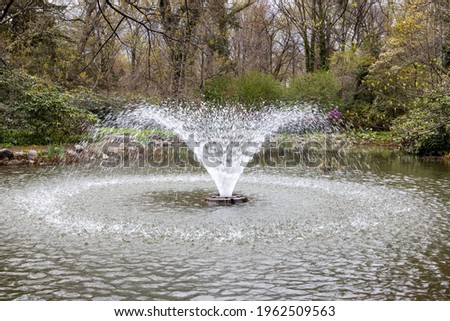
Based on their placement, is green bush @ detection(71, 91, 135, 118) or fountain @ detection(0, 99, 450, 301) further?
green bush @ detection(71, 91, 135, 118)

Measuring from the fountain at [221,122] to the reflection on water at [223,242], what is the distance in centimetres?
820

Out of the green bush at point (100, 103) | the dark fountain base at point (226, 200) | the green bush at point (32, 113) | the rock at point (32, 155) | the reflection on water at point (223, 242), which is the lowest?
the reflection on water at point (223, 242)

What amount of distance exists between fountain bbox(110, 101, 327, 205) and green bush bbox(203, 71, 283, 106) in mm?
618

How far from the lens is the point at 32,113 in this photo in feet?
62.3

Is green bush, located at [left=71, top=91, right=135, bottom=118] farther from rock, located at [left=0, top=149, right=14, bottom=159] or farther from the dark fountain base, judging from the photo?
the dark fountain base

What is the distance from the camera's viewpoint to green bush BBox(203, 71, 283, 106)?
1178 inches

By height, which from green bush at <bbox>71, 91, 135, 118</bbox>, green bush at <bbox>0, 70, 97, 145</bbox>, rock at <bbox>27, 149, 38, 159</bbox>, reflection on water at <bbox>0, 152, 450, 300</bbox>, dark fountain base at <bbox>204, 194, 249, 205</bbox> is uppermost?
green bush at <bbox>71, 91, 135, 118</bbox>

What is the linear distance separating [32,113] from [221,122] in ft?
35.0

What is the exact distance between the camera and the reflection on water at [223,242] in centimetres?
512

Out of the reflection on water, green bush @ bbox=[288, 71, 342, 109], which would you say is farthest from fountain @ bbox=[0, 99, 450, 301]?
green bush @ bbox=[288, 71, 342, 109]

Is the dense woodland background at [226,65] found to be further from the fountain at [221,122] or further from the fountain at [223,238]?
the fountain at [223,238]

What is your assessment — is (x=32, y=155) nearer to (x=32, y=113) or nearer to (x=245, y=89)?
(x=32, y=113)

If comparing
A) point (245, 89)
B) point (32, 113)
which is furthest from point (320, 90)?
point (32, 113)

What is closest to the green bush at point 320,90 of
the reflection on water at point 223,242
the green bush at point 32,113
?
the green bush at point 32,113
